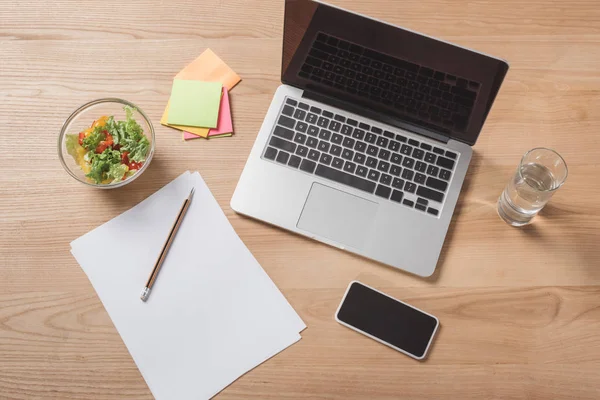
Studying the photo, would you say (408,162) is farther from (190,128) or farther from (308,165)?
(190,128)

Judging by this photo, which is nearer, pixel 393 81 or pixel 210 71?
pixel 393 81

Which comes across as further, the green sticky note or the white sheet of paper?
the green sticky note

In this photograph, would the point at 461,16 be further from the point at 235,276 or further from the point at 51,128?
the point at 51,128

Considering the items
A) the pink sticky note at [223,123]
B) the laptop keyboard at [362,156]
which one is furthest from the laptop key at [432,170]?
the pink sticky note at [223,123]

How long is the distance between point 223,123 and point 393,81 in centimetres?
29

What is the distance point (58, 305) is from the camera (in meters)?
0.84

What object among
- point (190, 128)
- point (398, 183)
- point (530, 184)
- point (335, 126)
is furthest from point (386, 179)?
point (190, 128)

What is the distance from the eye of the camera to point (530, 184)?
34.5 inches

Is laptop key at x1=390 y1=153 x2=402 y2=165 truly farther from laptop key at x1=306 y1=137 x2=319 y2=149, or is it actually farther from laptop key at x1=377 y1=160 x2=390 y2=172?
laptop key at x1=306 y1=137 x2=319 y2=149

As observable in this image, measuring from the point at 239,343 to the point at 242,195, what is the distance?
0.23 metres

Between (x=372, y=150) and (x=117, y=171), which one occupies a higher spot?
(x=372, y=150)

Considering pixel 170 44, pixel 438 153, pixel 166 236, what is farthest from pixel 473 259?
pixel 170 44

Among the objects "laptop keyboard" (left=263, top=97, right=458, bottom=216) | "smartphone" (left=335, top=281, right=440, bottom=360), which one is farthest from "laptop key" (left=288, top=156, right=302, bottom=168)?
"smartphone" (left=335, top=281, right=440, bottom=360)

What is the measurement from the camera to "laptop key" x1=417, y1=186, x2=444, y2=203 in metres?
0.86
